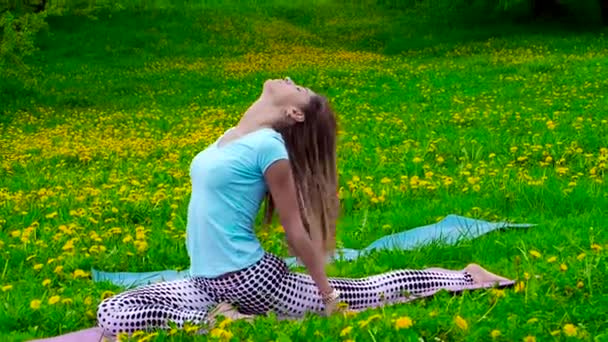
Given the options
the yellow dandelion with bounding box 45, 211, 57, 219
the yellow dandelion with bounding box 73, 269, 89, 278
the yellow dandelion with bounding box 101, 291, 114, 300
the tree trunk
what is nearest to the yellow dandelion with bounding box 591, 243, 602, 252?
the yellow dandelion with bounding box 101, 291, 114, 300

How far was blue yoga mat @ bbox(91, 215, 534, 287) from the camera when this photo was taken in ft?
18.2

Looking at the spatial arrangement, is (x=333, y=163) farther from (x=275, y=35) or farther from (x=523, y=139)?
(x=275, y=35)

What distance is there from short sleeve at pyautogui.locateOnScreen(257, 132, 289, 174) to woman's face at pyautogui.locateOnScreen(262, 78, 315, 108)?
231 mm

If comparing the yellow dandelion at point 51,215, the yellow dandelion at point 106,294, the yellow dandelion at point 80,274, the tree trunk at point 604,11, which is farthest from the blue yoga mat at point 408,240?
the tree trunk at point 604,11

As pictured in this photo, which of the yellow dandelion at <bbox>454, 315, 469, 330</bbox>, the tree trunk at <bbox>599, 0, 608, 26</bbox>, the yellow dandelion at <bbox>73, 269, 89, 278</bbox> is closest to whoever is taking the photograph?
the yellow dandelion at <bbox>454, 315, 469, 330</bbox>

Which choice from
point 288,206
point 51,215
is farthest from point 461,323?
point 51,215

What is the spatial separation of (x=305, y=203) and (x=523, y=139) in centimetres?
581

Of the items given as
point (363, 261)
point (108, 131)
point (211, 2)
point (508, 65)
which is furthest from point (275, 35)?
point (363, 261)

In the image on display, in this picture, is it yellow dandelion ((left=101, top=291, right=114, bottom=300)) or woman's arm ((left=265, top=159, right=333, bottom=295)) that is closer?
woman's arm ((left=265, top=159, right=333, bottom=295))

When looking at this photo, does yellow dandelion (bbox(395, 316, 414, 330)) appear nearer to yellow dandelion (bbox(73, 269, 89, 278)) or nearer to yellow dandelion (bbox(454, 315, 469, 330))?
yellow dandelion (bbox(454, 315, 469, 330))

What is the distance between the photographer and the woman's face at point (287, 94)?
14.3ft

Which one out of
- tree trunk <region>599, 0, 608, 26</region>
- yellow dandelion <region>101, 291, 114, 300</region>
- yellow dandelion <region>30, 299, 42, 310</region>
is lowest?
tree trunk <region>599, 0, 608, 26</region>

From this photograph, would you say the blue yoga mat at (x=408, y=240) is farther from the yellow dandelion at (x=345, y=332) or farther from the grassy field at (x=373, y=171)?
the yellow dandelion at (x=345, y=332)

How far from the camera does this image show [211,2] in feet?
115
